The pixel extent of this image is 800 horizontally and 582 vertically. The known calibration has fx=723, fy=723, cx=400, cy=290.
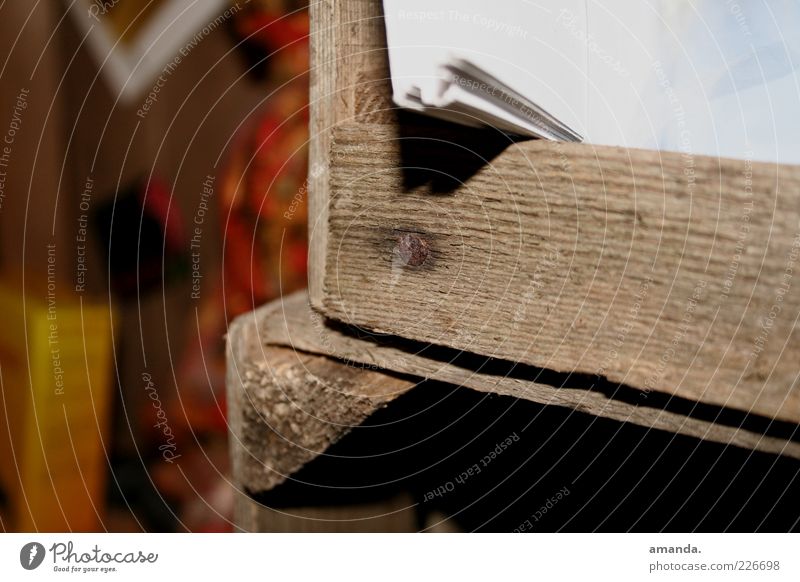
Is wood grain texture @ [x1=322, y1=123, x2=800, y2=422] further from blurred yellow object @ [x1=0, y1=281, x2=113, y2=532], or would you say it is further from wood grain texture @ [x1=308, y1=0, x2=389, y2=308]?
blurred yellow object @ [x1=0, y1=281, x2=113, y2=532]

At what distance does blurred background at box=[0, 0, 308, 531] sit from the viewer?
3.00ft

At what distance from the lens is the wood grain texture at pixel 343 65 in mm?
431

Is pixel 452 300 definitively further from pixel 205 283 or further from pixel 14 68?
pixel 14 68

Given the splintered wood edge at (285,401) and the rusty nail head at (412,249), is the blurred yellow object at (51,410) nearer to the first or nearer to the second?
the splintered wood edge at (285,401)

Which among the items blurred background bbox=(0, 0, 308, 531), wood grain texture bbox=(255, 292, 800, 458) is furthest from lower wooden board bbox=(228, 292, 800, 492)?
blurred background bbox=(0, 0, 308, 531)

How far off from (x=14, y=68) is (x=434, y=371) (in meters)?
0.82

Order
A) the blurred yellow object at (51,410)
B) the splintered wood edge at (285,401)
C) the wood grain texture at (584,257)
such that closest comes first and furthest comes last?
the wood grain texture at (584,257), the splintered wood edge at (285,401), the blurred yellow object at (51,410)

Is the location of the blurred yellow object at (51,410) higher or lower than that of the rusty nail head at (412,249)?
lower

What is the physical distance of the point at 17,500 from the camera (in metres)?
0.92

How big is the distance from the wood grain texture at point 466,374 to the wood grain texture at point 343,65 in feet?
0.23

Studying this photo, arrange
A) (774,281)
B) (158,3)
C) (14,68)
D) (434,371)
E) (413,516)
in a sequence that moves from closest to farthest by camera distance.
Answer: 1. (774,281)
2. (434,371)
3. (413,516)
4. (158,3)
5. (14,68)

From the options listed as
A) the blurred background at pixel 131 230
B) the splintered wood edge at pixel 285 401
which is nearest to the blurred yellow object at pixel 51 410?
the blurred background at pixel 131 230

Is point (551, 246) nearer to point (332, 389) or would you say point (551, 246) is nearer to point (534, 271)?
point (534, 271)
